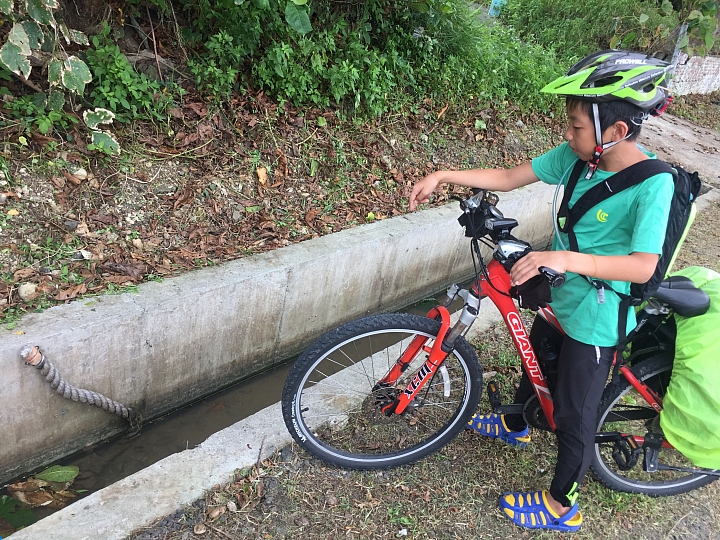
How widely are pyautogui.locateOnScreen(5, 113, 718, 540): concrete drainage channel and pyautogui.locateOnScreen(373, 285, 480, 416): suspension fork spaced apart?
64 cm

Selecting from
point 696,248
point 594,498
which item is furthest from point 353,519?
point 696,248

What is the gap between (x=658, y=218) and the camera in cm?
186

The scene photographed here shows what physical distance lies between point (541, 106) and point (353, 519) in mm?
5611

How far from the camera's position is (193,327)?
2910mm

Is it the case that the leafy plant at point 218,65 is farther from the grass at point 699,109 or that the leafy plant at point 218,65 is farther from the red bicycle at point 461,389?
the grass at point 699,109

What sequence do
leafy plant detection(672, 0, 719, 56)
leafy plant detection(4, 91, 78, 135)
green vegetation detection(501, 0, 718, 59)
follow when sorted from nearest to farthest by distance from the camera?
1. leafy plant detection(4, 91, 78, 135)
2. leafy plant detection(672, 0, 719, 56)
3. green vegetation detection(501, 0, 718, 59)

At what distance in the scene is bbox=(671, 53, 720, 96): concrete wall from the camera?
12.0 m

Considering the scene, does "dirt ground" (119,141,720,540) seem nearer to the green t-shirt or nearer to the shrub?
the green t-shirt

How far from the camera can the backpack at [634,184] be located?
76.3 inches

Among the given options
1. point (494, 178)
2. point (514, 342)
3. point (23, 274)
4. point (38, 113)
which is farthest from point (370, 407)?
point (38, 113)

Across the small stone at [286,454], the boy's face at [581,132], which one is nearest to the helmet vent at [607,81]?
the boy's face at [581,132]

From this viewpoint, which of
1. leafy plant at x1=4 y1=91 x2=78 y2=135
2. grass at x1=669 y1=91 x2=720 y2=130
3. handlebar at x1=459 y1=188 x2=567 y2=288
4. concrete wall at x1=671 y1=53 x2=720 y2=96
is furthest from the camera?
concrete wall at x1=671 y1=53 x2=720 y2=96

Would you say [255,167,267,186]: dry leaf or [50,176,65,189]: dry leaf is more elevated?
[50,176,65,189]: dry leaf

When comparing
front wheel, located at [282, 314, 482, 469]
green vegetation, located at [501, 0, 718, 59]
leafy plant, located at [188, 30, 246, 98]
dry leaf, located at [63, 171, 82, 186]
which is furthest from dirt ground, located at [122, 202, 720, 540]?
green vegetation, located at [501, 0, 718, 59]
